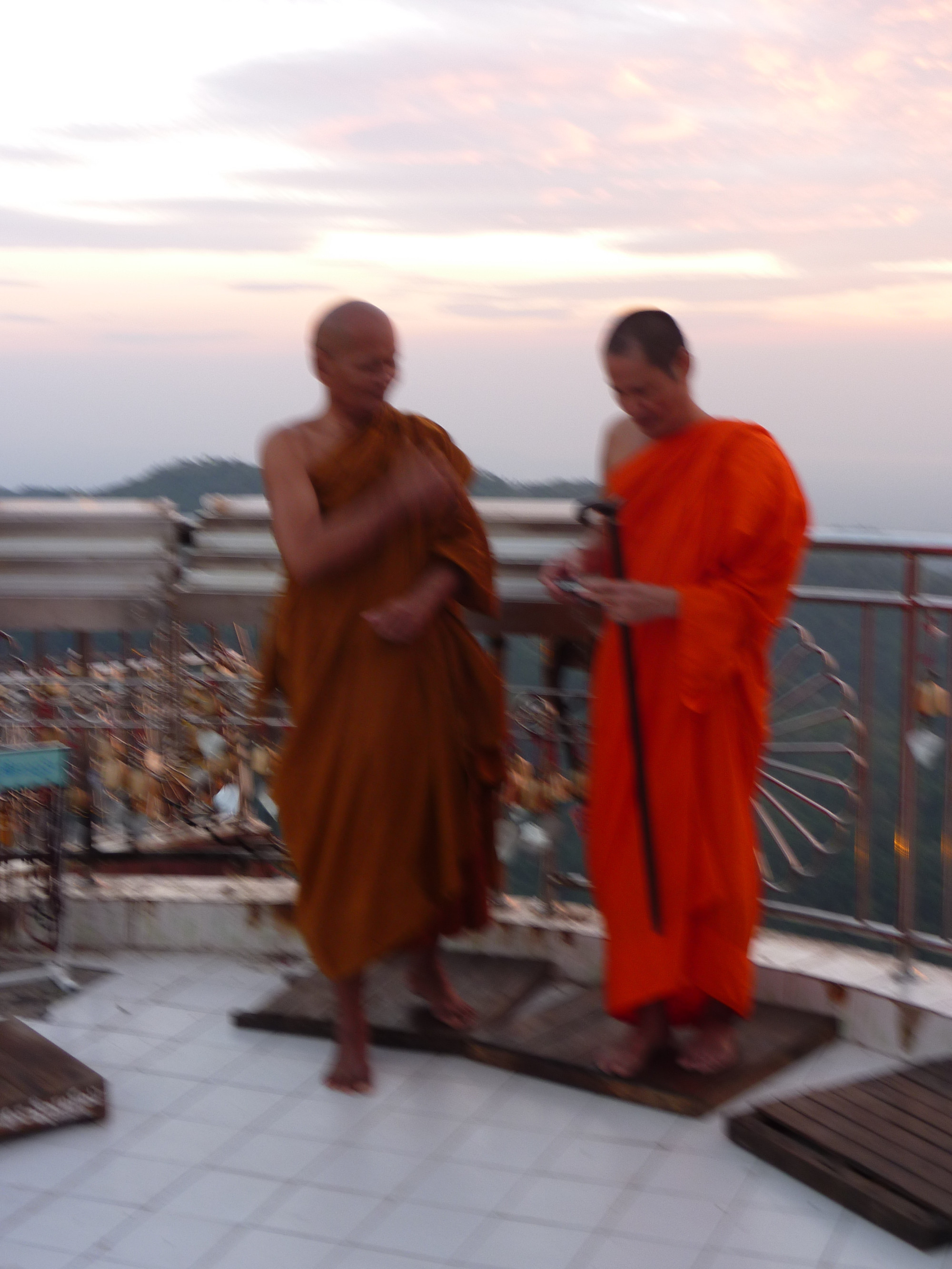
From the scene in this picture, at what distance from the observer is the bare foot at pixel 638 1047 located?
3.20 metres

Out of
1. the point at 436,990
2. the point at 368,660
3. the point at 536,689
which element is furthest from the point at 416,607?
the point at 436,990

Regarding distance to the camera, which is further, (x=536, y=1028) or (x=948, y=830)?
(x=536, y=1028)

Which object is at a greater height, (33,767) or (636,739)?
(636,739)

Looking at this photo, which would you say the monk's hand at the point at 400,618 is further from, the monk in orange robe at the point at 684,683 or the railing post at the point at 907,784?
the railing post at the point at 907,784

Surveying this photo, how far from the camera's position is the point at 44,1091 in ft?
9.96

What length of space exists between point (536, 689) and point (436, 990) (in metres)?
0.86

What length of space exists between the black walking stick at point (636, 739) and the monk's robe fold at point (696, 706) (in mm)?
28

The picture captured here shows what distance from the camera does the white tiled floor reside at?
258 cm

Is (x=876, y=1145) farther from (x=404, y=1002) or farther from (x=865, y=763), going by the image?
(x=404, y=1002)

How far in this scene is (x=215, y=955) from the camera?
4.13 meters

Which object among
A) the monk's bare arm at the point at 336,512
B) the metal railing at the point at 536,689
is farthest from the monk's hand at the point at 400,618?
the metal railing at the point at 536,689

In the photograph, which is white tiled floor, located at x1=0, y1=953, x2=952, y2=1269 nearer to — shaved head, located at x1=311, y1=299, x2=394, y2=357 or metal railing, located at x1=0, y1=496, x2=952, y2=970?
metal railing, located at x1=0, y1=496, x2=952, y2=970

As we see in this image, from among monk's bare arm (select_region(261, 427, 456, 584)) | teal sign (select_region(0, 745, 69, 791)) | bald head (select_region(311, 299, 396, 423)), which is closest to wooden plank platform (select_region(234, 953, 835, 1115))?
teal sign (select_region(0, 745, 69, 791))

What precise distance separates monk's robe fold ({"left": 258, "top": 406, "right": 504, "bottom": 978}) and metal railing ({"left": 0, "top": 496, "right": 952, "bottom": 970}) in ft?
1.79
